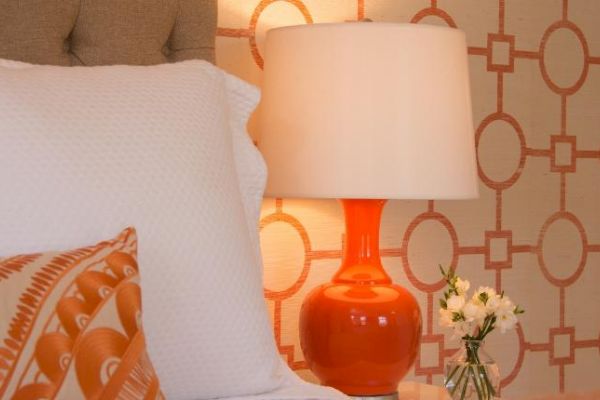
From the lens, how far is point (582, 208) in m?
2.62

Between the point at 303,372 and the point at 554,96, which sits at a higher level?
the point at 554,96

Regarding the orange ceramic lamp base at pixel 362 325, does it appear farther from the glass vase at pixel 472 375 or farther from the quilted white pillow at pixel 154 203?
the quilted white pillow at pixel 154 203

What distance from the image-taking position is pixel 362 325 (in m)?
1.88

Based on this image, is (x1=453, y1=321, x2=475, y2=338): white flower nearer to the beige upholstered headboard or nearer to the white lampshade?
the white lampshade

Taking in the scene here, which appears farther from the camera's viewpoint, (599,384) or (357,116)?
(599,384)

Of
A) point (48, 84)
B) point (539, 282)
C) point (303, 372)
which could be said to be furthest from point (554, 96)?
point (48, 84)

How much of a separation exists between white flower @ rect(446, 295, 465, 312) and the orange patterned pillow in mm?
837

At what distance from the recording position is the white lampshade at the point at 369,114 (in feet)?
6.02

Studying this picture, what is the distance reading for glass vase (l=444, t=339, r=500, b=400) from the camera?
1.91 meters

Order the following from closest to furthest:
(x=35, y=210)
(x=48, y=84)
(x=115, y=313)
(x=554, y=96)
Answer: (x=115, y=313), (x=35, y=210), (x=48, y=84), (x=554, y=96)

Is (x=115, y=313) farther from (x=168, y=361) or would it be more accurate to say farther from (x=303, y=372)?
(x=303, y=372)

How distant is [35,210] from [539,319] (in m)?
1.60

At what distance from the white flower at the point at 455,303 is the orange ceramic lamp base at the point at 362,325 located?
0.07 meters

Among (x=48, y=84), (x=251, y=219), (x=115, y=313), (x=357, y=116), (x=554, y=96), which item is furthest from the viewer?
(x=554, y=96)
